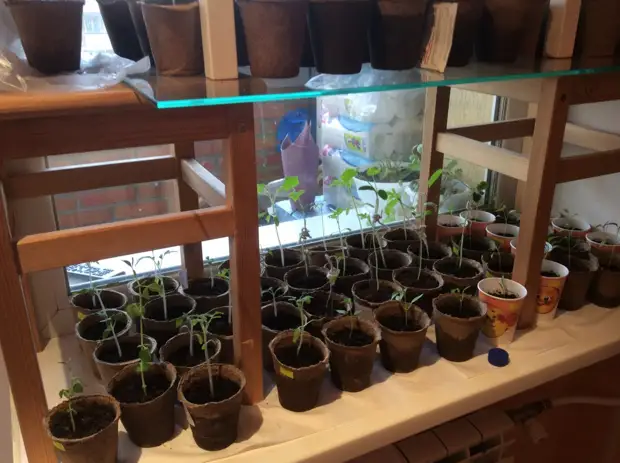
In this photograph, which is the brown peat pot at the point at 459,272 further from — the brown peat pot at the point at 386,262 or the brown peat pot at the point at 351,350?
the brown peat pot at the point at 351,350

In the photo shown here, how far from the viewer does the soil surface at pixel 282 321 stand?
1.25 meters

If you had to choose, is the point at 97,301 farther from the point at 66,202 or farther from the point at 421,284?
the point at 421,284

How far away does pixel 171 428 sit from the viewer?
1.06 meters

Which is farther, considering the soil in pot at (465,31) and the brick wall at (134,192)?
the brick wall at (134,192)

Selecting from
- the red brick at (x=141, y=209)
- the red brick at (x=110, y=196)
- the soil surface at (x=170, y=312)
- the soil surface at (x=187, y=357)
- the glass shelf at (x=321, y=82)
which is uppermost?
the glass shelf at (x=321, y=82)

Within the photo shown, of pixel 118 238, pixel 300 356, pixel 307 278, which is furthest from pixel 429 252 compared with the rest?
pixel 118 238

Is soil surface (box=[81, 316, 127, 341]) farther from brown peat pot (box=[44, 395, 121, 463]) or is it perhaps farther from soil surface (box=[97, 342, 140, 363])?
brown peat pot (box=[44, 395, 121, 463])

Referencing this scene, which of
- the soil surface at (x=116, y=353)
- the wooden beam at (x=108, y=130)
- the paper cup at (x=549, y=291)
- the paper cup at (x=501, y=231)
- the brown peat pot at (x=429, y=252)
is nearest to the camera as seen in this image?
the wooden beam at (x=108, y=130)

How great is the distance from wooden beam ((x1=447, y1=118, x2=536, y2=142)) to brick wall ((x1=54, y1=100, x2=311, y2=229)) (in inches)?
18.4

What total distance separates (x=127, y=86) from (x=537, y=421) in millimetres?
1329

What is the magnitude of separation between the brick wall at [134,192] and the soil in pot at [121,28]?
0.32 m

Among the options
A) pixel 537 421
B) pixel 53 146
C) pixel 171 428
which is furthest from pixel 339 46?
pixel 537 421

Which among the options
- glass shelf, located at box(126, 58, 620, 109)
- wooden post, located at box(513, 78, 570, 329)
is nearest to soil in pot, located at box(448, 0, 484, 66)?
glass shelf, located at box(126, 58, 620, 109)

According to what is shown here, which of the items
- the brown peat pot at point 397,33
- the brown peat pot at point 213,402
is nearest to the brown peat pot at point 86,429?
the brown peat pot at point 213,402
